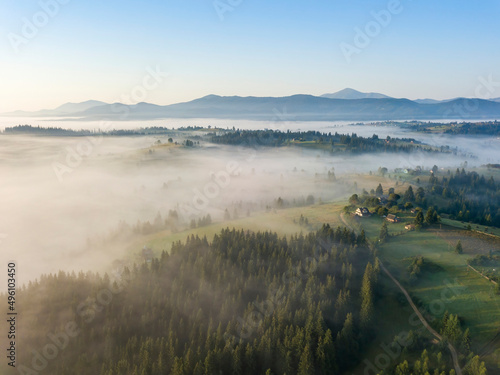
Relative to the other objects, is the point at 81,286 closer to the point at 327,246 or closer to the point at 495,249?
the point at 327,246

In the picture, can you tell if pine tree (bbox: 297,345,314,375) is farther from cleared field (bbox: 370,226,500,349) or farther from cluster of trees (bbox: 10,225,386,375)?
cleared field (bbox: 370,226,500,349)

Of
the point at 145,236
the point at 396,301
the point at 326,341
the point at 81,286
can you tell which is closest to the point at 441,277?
the point at 396,301

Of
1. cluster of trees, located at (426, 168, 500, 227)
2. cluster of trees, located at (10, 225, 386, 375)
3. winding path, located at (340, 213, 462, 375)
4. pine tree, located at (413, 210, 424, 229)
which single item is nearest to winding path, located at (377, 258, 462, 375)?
winding path, located at (340, 213, 462, 375)

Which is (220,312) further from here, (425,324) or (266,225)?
(266,225)

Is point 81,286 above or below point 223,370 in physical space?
above

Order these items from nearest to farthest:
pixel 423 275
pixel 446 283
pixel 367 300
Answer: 1. pixel 367 300
2. pixel 446 283
3. pixel 423 275

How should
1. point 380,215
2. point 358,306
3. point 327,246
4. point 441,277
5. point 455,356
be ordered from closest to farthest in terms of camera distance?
1. point 455,356
2. point 358,306
3. point 441,277
4. point 327,246
5. point 380,215

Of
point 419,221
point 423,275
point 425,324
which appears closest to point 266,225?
point 419,221

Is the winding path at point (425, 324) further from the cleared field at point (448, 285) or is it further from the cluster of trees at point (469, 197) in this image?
the cluster of trees at point (469, 197)
